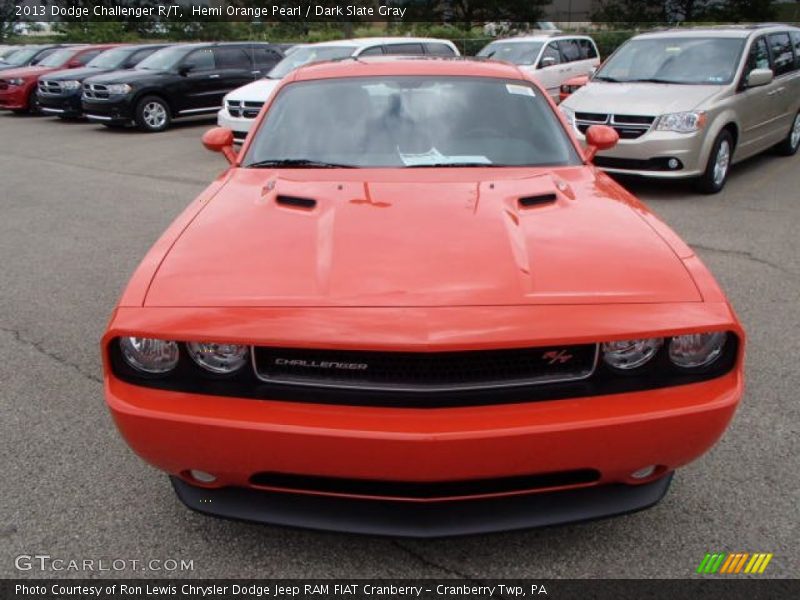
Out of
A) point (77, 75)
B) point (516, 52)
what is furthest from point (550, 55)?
point (77, 75)

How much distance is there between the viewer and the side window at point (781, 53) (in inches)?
360

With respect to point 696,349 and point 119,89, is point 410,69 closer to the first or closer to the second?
point 696,349

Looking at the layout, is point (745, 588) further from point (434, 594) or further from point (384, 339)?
point (384, 339)

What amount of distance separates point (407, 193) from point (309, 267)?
0.81m

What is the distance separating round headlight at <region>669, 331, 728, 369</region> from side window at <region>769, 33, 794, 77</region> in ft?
27.5

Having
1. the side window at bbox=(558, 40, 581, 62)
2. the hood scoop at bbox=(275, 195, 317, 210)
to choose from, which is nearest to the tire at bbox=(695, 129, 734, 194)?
the hood scoop at bbox=(275, 195, 317, 210)

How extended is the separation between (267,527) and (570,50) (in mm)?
14803

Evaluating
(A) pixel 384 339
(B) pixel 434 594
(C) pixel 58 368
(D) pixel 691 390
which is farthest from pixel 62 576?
(D) pixel 691 390

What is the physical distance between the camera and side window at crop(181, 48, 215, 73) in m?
15.3

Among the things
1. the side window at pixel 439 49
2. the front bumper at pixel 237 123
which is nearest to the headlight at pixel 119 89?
the front bumper at pixel 237 123

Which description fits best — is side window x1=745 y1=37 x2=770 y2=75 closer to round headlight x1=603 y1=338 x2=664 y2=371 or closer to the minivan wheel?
round headlight x1=603 y1=338 x2=664 y2=371

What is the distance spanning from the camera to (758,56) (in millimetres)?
8727

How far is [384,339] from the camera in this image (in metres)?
2.01

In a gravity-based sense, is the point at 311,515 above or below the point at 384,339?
below
